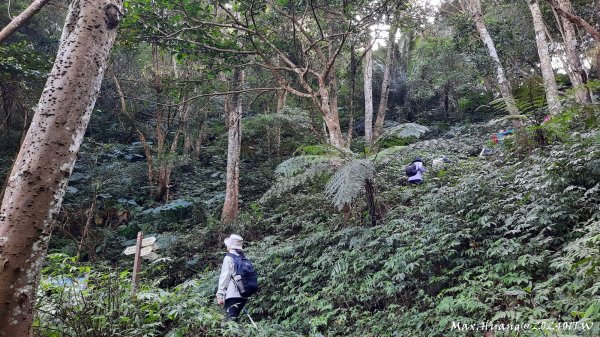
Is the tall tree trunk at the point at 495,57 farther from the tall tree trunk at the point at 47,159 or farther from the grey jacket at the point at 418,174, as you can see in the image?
the tall tree trunk at the point at 47,159

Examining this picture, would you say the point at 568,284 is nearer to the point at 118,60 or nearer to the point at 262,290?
the point at 262,290

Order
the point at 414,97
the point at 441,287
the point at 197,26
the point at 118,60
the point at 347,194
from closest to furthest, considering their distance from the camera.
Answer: the point at 441,287
the point at 347,194
the point at 197,26
the point at 118,60
the point at 414,97

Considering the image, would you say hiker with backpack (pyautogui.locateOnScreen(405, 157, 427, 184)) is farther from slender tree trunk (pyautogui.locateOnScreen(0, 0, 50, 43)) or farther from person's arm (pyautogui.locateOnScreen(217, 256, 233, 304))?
slender tree trunk (pyautogui.locateOnScreen(0, 0, 50, 43))

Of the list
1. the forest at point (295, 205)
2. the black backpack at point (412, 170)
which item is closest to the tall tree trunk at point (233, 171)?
the forest at point (295, 205)

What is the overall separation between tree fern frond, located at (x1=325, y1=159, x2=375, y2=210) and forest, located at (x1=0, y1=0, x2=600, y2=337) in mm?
29

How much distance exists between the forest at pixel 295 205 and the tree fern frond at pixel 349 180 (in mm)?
29

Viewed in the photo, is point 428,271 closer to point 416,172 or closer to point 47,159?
point 416,172

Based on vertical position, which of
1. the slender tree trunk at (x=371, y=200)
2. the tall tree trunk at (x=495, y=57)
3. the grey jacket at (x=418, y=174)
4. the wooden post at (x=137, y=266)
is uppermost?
the tall tree trunk at (x=495, y=57)

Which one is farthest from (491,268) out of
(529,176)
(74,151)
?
(74,151)

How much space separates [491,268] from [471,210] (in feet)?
3.20

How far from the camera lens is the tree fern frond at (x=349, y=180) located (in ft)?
17.0

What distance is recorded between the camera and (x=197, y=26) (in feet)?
24.0

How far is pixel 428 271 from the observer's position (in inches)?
178

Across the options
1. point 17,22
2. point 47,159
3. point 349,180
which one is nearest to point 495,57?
point 349,180
